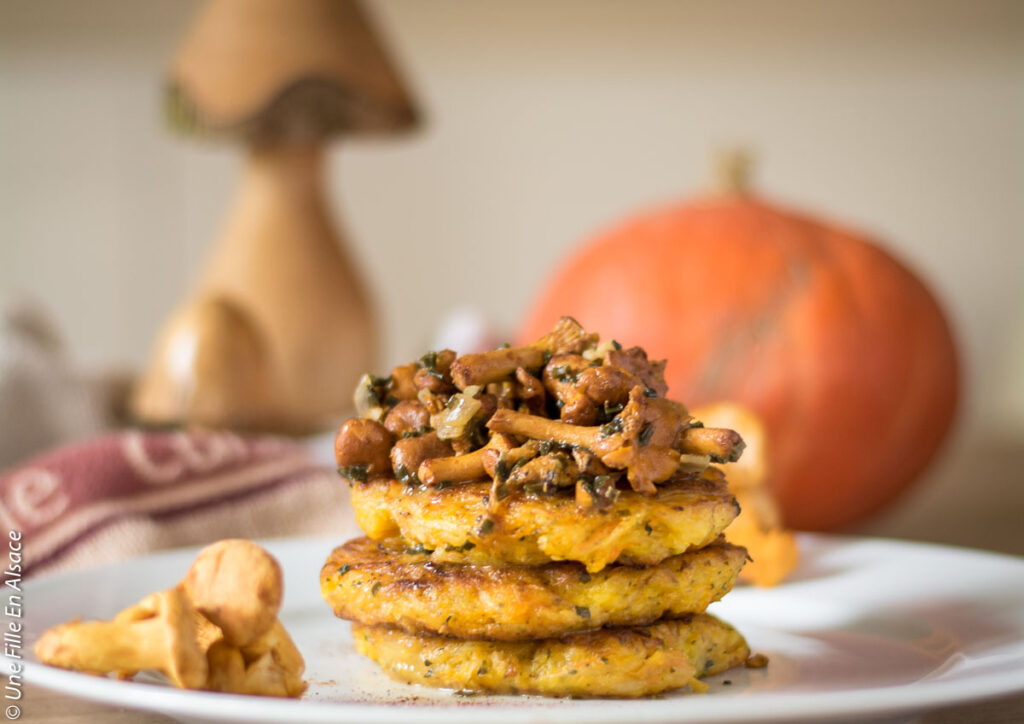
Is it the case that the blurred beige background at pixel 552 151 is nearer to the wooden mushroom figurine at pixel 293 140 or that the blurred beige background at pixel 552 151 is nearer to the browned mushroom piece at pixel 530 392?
the wooden mushroom figurine at pixel 293 140

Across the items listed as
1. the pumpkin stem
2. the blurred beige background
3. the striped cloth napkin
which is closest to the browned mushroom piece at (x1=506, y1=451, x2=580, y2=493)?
the striped cloth napkin

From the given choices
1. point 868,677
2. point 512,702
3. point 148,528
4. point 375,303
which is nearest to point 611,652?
point 512,702

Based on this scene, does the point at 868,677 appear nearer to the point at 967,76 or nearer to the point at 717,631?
the point at 717,631

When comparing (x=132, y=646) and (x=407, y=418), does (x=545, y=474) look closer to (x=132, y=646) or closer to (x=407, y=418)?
(x=407, y=418)

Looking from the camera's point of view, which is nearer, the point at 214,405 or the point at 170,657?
the point at 170,657

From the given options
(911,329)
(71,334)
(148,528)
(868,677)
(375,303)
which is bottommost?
(868,677)

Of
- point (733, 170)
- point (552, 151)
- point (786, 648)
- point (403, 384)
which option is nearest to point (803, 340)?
point (733, 170)

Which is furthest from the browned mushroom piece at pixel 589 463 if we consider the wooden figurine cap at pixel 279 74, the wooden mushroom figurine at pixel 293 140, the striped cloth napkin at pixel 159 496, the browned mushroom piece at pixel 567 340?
the wooden figurine cap at pixel 279 74
